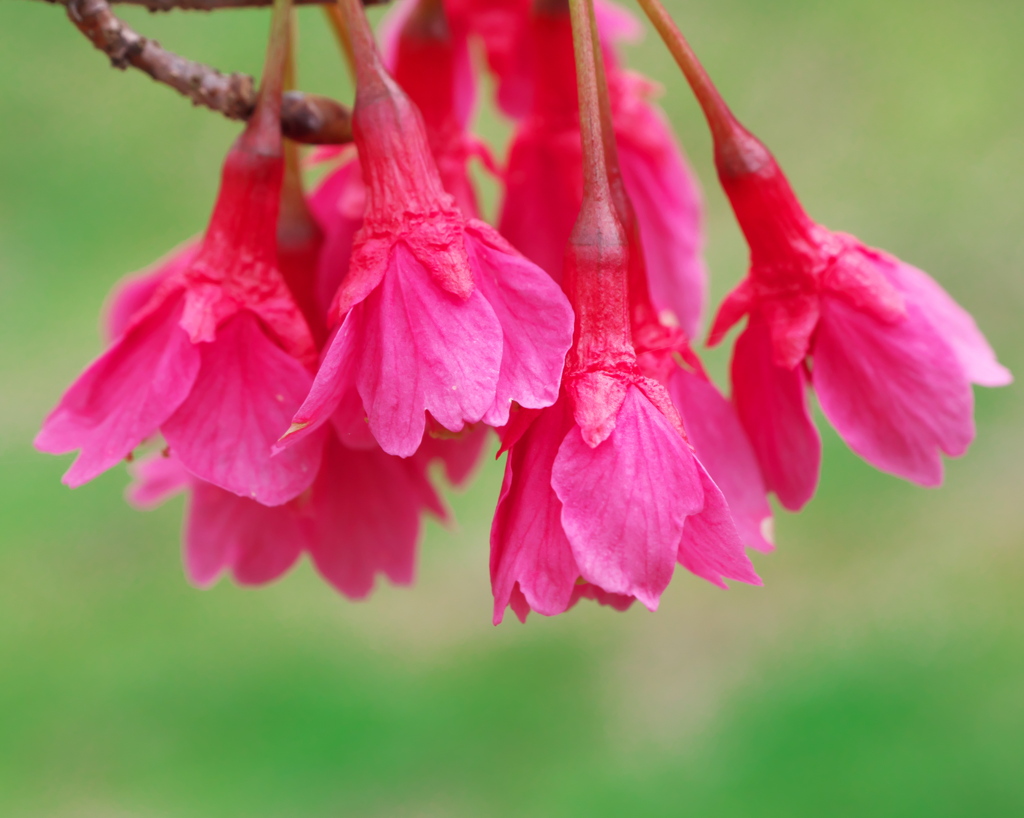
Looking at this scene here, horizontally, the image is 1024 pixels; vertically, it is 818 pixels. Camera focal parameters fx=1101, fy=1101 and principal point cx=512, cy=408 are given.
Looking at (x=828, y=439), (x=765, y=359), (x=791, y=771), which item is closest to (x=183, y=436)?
(x=765, y=359)

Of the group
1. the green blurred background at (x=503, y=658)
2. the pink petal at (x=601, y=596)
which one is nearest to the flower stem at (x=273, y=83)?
the pink petal at (x=601, y=596)

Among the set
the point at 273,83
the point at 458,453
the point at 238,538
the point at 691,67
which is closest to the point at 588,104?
the point at 691,67

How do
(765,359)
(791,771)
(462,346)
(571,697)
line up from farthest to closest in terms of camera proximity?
1. (571,697)
2. (791,771)
3. (765,359)
4. (462,346)

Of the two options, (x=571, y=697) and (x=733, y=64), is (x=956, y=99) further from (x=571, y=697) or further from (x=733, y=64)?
(x=571, y=697)

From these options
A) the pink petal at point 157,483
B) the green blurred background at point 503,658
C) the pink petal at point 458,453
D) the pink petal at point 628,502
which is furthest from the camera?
the green blurred background at point 503,658

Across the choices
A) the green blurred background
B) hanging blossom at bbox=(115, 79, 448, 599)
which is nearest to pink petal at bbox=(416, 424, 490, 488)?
hanging blossom at bbox=(115, 79, 448, 599)

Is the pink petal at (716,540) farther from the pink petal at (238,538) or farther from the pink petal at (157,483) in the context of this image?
the pink petal at (157,483)

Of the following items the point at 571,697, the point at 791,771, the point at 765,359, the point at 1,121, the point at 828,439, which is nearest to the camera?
the point at 765,359
